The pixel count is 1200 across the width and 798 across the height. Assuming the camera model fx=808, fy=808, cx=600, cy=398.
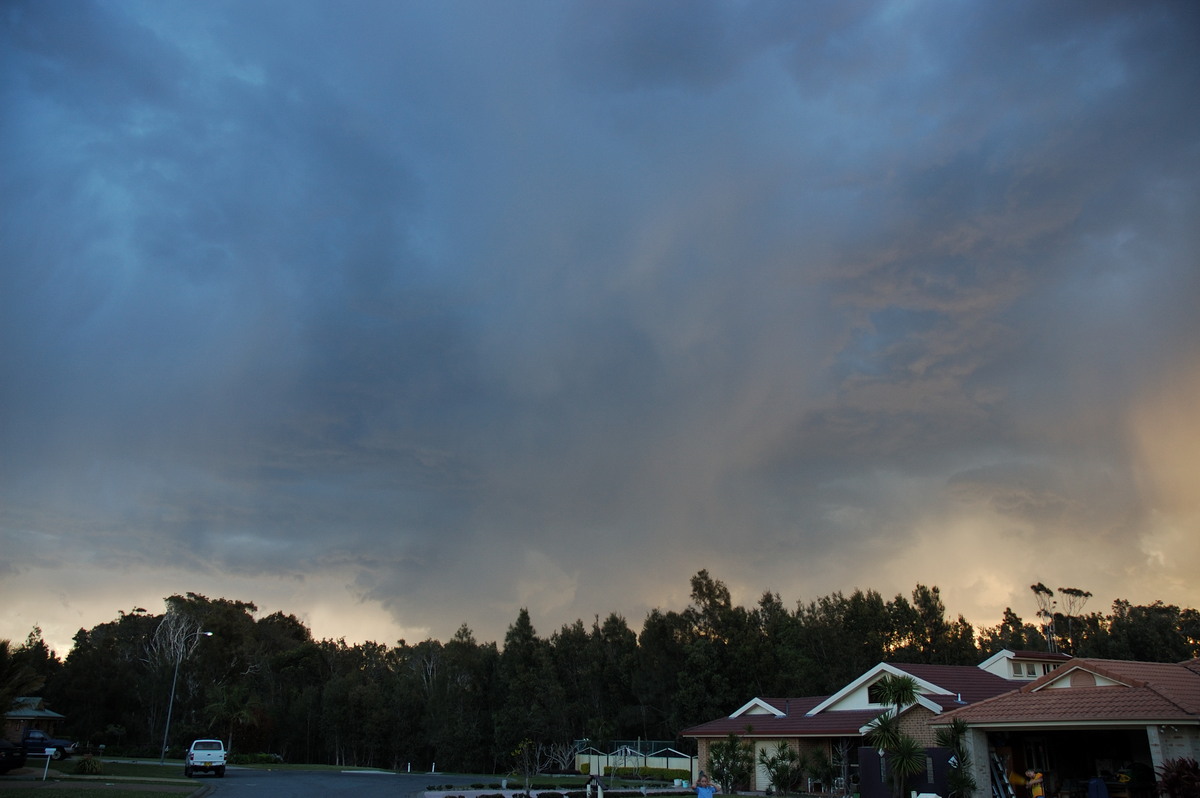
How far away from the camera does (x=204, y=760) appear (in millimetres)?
37875

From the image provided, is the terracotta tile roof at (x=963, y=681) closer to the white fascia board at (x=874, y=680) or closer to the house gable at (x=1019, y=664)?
the white fascia board at (x=874, y=680)

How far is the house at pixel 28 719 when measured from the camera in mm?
55109

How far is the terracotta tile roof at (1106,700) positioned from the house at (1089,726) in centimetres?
3

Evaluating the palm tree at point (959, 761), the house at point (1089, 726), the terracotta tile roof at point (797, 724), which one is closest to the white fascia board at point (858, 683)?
the terracotta tile roof at point (797, 724)

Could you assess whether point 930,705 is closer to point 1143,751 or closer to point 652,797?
point 1143,751

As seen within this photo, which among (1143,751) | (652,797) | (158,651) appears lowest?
(652,797)

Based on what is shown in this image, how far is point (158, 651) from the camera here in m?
77.1

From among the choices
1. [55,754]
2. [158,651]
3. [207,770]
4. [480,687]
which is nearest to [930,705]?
[207,770]

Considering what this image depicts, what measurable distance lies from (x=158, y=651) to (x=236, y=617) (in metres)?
13.0

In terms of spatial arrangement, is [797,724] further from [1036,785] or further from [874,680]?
[1036,785]

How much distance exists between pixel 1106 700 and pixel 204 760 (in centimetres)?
3725

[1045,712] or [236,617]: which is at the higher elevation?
[236,617]

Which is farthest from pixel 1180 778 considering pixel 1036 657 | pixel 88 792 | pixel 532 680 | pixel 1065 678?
pixel 532 680

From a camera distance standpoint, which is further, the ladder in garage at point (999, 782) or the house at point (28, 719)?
the house at point (28, 719)
